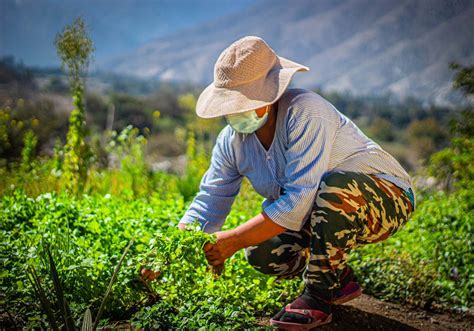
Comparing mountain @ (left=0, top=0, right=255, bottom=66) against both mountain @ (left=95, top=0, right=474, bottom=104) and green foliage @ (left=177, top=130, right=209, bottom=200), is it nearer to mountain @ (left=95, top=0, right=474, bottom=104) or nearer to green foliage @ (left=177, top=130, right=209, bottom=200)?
mountain @ (left=95, top=0, right=474, bottom=104)

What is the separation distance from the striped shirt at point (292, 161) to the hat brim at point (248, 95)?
13 centimetres

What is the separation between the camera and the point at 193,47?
264ft

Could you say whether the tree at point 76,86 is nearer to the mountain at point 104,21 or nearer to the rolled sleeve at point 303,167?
the rolled sleeve at point 303,167

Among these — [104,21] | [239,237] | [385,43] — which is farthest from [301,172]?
[104,21]

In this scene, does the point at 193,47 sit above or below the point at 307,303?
above

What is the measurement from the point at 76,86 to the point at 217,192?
2.69 m

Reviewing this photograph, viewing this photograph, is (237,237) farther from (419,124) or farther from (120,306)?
(419,124)

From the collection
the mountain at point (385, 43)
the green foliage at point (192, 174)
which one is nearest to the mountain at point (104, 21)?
the mountain at point (385, 43)

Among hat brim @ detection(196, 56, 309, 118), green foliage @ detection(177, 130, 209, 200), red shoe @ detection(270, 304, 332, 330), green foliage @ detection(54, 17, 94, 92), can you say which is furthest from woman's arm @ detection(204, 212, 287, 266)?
green foliage @ detection(54, 17, 94, 92)

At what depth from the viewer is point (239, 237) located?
2.62 m

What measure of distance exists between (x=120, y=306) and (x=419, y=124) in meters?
Result: 16.8

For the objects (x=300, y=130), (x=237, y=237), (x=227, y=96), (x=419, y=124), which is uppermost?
(x=227, y=96)

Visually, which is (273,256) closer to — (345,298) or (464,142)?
(345,298)

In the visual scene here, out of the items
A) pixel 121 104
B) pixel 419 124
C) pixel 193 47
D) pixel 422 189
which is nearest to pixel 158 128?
pixel 121 104
